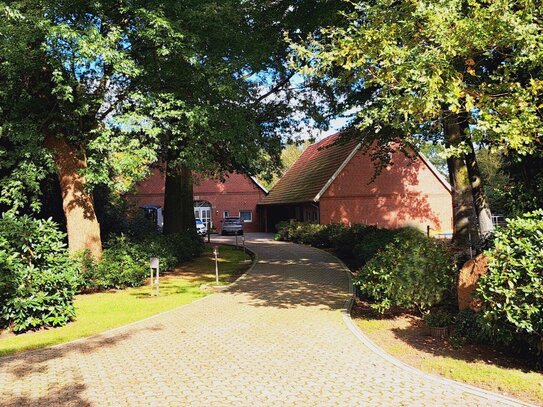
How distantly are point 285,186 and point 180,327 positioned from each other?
31.5 m

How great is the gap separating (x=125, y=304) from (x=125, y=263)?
2.93m

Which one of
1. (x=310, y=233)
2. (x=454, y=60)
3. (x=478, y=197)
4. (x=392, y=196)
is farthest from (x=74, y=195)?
(x=392, y=196)

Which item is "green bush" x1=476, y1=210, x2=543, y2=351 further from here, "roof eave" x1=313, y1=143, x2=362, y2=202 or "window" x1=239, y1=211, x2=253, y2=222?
"window" x1=239, y1=211, x2=253, y2=222

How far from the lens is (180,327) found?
30.0ft

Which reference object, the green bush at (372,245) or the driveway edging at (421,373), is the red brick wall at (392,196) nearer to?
the green bush at (372,245)

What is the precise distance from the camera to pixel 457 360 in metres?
6.81

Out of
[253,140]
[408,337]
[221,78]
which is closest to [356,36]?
[408,337]

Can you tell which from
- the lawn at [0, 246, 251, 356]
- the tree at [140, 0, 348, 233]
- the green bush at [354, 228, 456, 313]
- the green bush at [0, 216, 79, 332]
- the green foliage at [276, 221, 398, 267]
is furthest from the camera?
the green foliage at [276, 221, 398, 267]

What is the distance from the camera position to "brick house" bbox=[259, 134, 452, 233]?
31.7 meters

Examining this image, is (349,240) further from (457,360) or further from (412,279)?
(457,360)

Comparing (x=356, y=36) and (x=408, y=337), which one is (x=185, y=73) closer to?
(x=356, y=36)

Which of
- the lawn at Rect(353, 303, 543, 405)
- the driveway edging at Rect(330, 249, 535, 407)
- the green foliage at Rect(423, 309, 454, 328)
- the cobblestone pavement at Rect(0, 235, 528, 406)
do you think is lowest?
the lawn at Rect(353, 303, 543, 405)

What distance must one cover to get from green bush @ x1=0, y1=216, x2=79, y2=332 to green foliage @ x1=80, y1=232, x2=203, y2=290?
247 cm

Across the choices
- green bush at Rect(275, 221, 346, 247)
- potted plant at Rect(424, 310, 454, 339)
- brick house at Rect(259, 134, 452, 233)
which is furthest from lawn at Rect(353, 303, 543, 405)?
brick house at Rect(259, 134, 452, 233)
